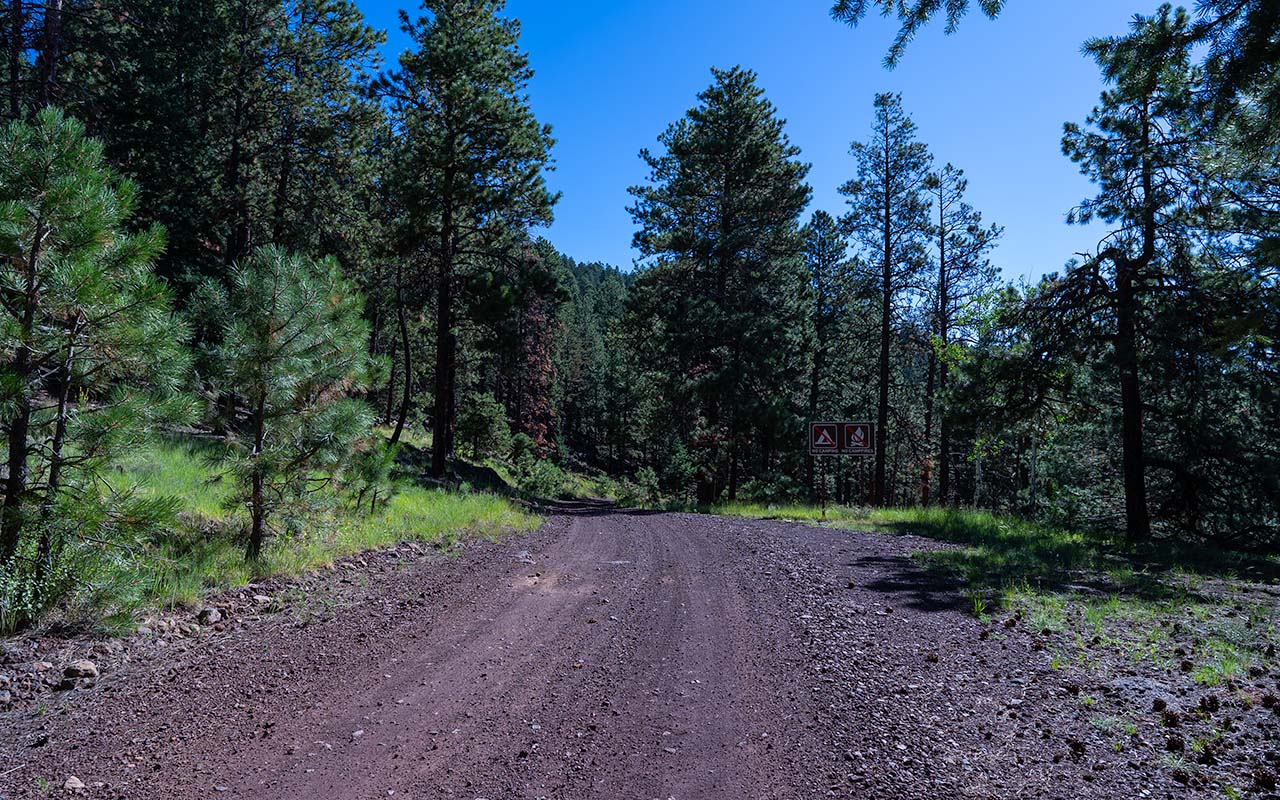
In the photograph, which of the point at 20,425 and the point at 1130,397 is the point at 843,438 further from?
the point at 20,425

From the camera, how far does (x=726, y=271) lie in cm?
2186

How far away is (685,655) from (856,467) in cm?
4230

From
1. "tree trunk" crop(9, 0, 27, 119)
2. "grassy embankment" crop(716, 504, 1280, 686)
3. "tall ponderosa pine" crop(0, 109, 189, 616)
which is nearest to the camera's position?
"tall ponderosa pine" crop(0, 109, 189, 616)

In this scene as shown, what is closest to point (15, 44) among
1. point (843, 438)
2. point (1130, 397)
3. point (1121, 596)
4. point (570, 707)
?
point (570, 707)

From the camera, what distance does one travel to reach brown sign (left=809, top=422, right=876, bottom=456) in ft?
52.0

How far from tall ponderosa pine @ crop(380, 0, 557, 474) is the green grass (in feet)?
24.5

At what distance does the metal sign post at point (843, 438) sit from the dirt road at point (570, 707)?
9.86 meters

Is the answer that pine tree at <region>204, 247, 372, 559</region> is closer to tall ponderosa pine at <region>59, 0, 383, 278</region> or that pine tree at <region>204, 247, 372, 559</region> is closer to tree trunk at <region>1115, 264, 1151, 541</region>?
Answer: tall ponderosa pine at <region>59, 0, 383, 278</region>

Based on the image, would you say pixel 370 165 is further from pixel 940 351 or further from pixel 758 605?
pixel 940 351

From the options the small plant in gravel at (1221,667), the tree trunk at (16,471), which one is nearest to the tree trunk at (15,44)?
the tree trunk at (16,471)

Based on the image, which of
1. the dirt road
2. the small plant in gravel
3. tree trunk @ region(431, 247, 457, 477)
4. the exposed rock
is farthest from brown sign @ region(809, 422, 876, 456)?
the exposed rock

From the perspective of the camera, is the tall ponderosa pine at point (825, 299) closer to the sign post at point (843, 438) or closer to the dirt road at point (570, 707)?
the sign post at point (843, 438)

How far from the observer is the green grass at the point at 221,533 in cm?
516

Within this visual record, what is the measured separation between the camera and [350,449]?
7.35 meters
